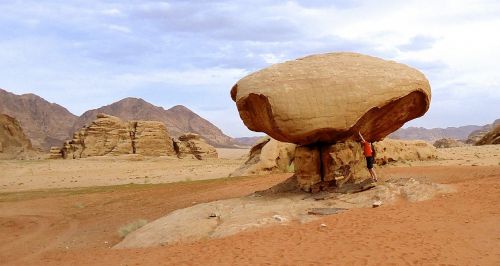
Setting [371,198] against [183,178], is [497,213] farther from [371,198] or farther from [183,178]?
[183,178]

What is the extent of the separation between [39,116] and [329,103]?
4686 inches

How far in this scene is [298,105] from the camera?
483 inches

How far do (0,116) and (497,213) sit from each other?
194 ft

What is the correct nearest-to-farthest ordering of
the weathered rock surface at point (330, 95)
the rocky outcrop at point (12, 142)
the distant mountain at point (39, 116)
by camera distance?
the weathered rock surface at point (330, 95) < the rocky outcrop at point (12, 142) < the distant mountain at point (39, 116)

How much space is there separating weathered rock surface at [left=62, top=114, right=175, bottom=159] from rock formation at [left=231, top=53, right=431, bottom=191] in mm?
36419

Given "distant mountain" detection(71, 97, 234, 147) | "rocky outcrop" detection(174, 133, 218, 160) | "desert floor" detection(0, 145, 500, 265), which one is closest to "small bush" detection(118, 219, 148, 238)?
"desert floor" detection(0, 145, 500, 265)

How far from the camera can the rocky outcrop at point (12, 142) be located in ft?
177

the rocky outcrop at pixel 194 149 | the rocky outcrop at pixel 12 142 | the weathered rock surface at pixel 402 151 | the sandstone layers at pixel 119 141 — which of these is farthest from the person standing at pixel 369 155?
the rocky outcrop at pixel 12 142

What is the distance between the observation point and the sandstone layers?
48.0 metres

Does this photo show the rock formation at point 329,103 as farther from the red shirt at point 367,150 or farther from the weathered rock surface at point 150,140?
the weathered rock surface at point 150,140

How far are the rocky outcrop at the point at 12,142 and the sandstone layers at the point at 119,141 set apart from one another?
711 centimetres

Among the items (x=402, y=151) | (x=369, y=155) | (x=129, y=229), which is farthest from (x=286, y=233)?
(x=402, y=151)

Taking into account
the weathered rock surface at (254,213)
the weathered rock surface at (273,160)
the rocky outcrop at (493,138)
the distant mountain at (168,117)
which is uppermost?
the distant mountain at (168,117)

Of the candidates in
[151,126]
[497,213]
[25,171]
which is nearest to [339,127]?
[497,213]
